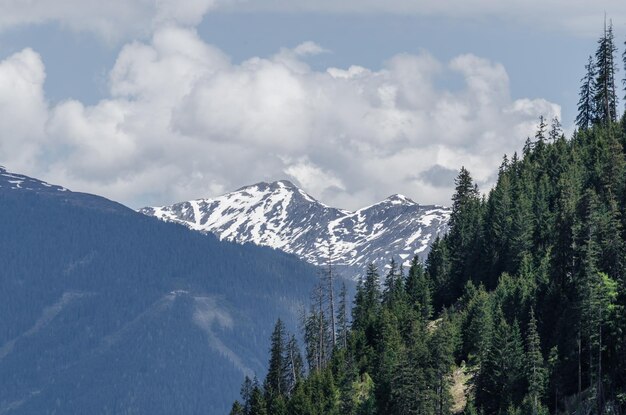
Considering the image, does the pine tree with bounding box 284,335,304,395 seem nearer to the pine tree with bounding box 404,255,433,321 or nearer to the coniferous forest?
the coniferous forest

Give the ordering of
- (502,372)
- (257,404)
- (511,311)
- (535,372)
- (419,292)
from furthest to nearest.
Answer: (419,292), (257,404), (511,311), (502,372), (535,372)

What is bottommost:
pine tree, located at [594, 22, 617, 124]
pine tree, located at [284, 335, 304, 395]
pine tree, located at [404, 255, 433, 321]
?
pine tree, located at [284, 335, 304, 395]

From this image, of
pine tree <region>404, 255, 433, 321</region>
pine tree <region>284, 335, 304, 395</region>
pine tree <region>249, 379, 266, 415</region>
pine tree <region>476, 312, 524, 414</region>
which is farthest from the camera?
pine tree <region>284, 335, 304, 395</region>

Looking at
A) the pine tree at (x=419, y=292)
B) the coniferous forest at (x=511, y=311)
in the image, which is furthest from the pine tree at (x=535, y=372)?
the pine tree at (x=419, y=292)

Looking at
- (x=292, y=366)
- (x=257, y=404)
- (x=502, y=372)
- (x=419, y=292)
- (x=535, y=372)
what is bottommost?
(x=535, y=372)

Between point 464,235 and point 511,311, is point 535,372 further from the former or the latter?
point 464,235

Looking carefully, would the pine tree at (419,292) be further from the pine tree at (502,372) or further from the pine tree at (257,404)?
the pine tree at (502,372)

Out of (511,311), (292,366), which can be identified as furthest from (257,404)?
(511,311)

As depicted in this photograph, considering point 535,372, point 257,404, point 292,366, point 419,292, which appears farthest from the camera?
point 292,366

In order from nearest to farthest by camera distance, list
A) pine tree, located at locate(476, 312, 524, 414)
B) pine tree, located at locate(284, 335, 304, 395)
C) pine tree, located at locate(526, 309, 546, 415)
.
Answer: pine tree, located at locate(526, 309, 546, 415) → pine tree, located at locate(476, 312, 524, 414) → pine tree, located at locate(284, 335, 304, 395)

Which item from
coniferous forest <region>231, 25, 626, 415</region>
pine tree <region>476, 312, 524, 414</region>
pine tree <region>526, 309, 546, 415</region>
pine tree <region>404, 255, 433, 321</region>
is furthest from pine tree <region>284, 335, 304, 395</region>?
pine tree <region>526, 309, 546, 415</region>

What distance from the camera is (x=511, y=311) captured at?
4579 inches

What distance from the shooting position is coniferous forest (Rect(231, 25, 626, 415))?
98.6 metres

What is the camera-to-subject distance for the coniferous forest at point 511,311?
98562mm
